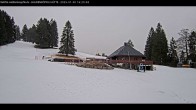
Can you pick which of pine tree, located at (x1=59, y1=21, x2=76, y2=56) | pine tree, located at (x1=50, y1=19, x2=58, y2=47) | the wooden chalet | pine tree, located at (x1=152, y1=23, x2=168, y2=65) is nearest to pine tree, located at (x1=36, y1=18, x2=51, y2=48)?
pine tree, located at (x1=50, y1=19, x2=58, y2=47)

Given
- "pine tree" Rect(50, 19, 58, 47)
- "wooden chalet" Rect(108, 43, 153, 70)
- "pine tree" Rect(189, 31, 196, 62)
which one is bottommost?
"wooden chalet" Rect(108, 43, 153, 70)

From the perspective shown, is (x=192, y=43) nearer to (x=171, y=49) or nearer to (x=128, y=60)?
(x=171, y=49)

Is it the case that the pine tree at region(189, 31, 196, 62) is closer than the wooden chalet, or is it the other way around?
the wooden chalet

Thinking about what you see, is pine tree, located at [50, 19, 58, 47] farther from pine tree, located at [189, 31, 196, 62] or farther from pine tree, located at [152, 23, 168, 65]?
pine tree, located at [189, 31, 196, 62]

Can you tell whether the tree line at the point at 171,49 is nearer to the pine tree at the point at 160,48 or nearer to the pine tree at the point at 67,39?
the pine tree at the point at 160,48

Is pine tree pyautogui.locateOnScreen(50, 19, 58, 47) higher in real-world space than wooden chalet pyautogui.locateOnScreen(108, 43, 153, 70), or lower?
higher

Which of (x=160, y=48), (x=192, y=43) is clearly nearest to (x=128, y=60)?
(x=160, y=48)

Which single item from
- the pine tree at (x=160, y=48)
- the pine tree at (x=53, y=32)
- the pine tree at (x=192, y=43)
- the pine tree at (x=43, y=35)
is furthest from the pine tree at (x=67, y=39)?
the pine tree at (x=192, y=43)

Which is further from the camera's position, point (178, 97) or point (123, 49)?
point (123, 49)

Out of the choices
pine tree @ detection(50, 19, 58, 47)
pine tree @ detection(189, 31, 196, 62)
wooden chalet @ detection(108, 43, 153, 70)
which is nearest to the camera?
wooden chalet @ detection(108, 43, 153, 70)
